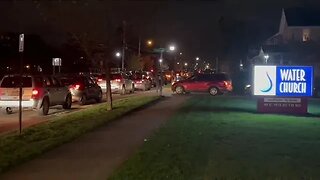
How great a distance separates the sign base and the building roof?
48.4 meters

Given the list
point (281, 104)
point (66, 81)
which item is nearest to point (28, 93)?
point (66, 81)

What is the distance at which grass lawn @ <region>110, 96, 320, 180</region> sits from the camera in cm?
917

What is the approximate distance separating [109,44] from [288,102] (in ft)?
26.1

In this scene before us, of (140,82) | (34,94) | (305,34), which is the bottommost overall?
(34,94)

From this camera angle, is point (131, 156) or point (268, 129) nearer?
point (131, 156)

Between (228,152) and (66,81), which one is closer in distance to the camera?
(228,152)

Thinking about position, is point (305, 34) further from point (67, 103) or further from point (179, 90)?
point (67, 103)

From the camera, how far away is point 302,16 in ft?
240

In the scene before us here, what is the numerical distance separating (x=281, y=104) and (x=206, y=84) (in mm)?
18447

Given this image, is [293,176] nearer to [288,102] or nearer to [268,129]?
[268,129]

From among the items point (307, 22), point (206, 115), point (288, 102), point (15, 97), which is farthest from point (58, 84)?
point (307, 22)

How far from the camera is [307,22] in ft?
231

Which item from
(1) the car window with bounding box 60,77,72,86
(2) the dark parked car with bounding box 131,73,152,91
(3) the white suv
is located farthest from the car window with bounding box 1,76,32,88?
(2) the dark parked car with bounding box 131,73,152,91

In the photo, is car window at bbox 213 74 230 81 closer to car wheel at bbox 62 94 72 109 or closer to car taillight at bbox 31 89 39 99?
car wheel at bbox 62 94 72 109
